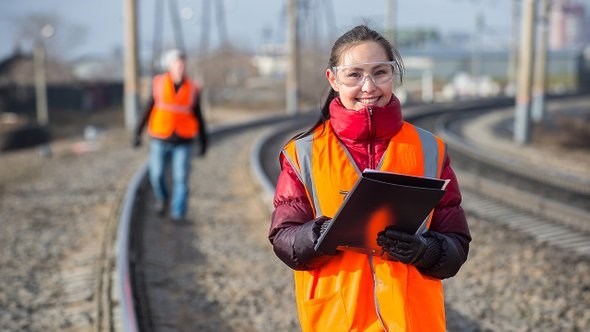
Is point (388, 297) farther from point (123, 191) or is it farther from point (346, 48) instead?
point (123, 191)

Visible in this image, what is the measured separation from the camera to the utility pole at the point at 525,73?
2148 cm

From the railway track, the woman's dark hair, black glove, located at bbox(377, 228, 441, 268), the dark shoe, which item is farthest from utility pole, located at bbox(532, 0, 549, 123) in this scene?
black glove, located at bbox(377, 228, 441, 268)

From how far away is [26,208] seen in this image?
11094mm

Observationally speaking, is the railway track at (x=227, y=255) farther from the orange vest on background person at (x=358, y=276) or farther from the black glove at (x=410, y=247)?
the black glove at (x=410, y=247)

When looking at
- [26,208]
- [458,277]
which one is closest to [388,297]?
[458,277]

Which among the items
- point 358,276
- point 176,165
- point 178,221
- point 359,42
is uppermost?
point 359,42

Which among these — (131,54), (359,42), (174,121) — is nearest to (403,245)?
(359,42)

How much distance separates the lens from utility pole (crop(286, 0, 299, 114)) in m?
35.6

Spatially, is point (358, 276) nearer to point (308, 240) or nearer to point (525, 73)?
point (308, 240)

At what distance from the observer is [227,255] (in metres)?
7.86

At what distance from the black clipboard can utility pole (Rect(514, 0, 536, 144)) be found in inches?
782

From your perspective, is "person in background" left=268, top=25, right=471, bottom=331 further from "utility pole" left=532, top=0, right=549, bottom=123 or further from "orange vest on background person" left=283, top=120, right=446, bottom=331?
"utility pole" left=532, top=0, right=549, bottom=123

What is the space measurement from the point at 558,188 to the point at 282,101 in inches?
1523

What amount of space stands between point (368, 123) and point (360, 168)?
0.14 metres
